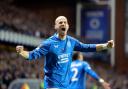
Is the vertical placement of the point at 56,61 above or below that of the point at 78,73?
above

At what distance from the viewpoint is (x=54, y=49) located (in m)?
7.27

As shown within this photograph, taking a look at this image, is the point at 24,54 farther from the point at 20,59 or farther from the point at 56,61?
the point at 20,59

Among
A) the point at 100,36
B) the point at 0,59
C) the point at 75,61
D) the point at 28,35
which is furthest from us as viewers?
the point at 100,36

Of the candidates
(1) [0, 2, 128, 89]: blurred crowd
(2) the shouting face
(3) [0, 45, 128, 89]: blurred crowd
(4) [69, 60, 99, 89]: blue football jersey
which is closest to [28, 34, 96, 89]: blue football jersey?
(2) the shouting face

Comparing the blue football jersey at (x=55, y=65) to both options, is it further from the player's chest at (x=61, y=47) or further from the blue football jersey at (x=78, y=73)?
the blue football jersey at (x=78, y=73)

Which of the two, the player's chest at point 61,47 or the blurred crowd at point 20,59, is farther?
the blurred crowd at point 20,59

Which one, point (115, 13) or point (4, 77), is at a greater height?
point (115, 13)

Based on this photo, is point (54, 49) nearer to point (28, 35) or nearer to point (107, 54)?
point (28, 35)

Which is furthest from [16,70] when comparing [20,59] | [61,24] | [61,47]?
[61,24]

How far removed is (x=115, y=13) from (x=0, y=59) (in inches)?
642

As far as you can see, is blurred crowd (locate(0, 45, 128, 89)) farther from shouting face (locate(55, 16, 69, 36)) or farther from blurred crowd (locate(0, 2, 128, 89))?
shouting face (locate(55, 16, 69, 36))

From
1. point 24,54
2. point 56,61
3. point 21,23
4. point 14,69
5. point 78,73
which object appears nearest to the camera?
point 24,54

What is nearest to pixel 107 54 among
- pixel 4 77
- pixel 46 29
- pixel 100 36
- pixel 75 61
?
pixel 100 36

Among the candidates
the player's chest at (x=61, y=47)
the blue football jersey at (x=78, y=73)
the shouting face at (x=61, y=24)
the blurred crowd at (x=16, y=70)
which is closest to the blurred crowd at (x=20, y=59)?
the blurred crowd at (x=16, y=70)
